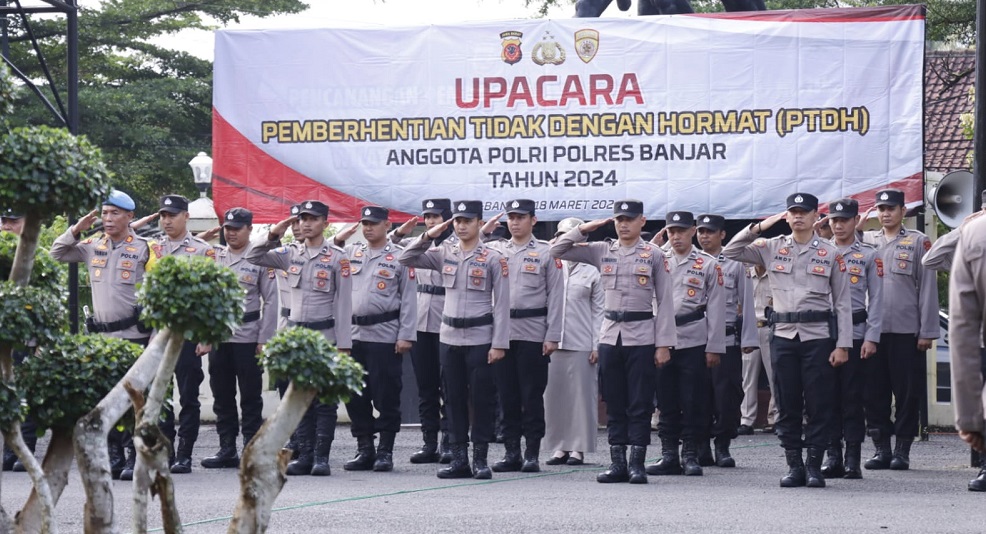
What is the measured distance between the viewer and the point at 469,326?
988 cm

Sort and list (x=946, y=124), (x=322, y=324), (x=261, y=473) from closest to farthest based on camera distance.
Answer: (x=261, y=473)
(x=322, y=324)
(x=946, y=124)

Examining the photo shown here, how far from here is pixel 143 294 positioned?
436cm

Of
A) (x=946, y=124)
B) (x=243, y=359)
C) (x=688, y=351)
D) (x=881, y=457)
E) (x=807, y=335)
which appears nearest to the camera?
(x=807, y=335)

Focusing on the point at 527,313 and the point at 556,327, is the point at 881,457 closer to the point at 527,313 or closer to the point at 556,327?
the point at 556,327

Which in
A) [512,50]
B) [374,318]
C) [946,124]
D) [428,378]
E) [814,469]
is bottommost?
[814,469]

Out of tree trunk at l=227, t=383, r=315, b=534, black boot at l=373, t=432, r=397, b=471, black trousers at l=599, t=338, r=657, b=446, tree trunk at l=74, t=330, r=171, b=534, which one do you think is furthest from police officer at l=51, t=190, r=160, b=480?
tree trunk at l=227, t=383, r=315, b=534

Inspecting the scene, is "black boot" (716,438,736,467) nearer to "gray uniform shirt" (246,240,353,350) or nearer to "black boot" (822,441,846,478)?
"black boot" (822,441,846,478)

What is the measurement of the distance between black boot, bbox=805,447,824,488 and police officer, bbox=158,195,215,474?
410 cm

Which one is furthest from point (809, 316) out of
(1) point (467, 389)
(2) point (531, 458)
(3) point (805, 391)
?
(1) point (467, 389)

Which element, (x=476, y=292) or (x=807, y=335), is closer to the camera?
(x=807, y=335)

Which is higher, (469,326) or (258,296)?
(258,296)

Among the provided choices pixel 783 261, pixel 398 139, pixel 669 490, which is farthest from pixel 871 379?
pixel 398 139

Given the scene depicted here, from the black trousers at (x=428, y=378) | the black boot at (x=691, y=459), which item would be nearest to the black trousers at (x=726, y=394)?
the black boot at (x=691, y=459)

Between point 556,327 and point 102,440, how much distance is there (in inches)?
232
